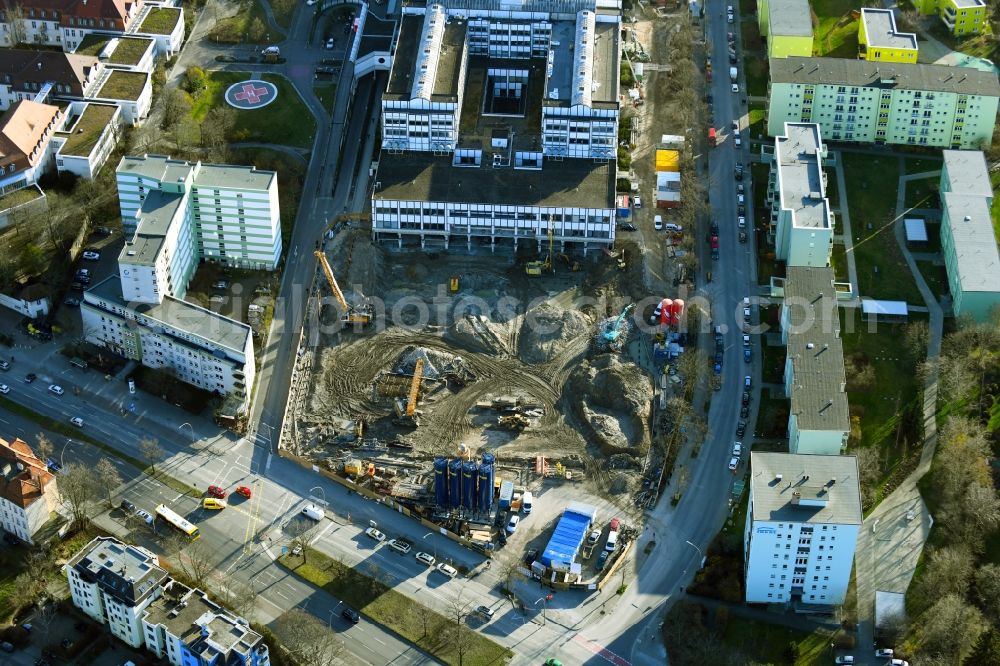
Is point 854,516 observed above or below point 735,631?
above

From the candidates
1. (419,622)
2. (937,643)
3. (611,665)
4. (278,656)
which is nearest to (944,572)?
(937,643)

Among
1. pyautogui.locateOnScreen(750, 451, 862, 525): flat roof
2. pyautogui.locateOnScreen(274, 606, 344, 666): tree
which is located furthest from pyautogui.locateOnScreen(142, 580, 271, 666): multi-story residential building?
pyautogui.locateOnScreen(750, 451, 862, 525): flat roof

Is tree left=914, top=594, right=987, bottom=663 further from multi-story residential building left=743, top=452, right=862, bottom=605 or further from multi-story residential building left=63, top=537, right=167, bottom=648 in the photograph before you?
multi-story residential building left=63, top=537, right=167, bottom=648

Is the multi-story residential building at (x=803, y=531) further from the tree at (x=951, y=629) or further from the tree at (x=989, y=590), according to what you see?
the tree at (x=989, y=590)

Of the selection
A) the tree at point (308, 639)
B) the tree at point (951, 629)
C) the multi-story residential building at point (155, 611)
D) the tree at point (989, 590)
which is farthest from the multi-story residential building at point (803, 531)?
the multi-story residential building at point (155, 611)

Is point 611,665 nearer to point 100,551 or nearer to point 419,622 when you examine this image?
point 419,622

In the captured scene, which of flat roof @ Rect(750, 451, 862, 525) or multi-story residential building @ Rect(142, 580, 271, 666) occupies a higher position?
flat roof @ Rect(750, 451, 862, 525)

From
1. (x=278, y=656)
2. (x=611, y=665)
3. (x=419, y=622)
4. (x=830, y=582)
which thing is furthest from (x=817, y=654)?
(x=278, y=656)
